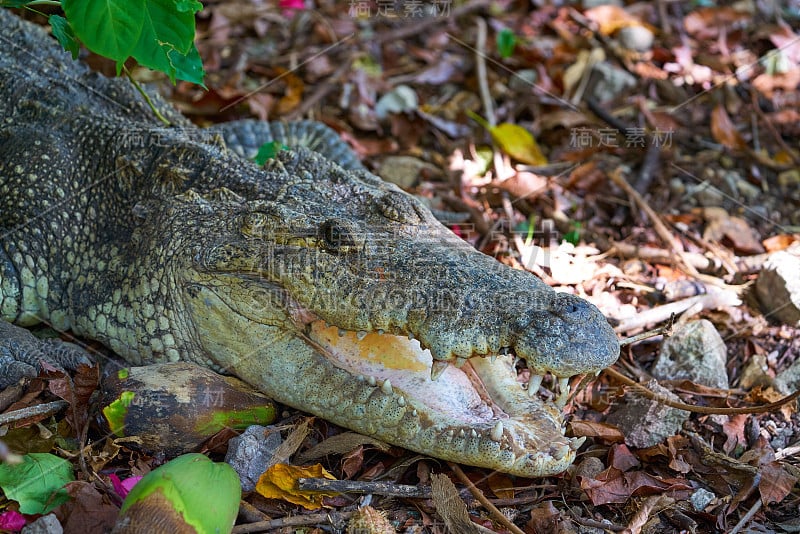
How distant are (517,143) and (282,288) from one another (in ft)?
8.76

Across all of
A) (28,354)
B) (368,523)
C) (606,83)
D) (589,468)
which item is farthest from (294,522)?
(606,83)

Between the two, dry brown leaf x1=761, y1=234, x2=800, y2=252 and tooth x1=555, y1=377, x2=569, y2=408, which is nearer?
tooth x1=555, y1=377, x2=569, y2=408

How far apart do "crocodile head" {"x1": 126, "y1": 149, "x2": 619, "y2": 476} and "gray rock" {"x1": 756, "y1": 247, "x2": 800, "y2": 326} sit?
4.76 ft

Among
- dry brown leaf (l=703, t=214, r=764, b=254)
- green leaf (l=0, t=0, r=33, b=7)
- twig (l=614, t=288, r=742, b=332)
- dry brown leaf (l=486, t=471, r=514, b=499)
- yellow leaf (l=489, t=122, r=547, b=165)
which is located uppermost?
green leaf (l=0, t=0, r=33, b=7)

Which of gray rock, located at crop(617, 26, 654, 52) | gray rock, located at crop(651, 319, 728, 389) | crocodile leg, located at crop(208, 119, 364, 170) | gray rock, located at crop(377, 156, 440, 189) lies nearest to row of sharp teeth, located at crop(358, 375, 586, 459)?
gray rock, located at crop(651, 319, 728, 389)

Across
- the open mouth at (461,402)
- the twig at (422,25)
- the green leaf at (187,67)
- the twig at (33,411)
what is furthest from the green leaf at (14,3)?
the twig at (422,25)

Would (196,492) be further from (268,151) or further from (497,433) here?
(268,151)

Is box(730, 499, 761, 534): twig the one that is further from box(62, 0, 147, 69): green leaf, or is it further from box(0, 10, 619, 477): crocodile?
box(62, 0, 147, 69): green leaf

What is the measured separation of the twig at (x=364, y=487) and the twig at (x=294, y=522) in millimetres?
92

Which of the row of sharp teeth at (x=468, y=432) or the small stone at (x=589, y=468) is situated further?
the small stone at (x=589, y=468)

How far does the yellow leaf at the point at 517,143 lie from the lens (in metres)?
5.15

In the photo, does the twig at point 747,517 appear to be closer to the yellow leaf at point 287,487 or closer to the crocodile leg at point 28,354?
the yellow leaf at point 287,487

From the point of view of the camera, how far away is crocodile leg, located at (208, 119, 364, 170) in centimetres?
469

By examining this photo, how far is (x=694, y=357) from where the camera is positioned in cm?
361
